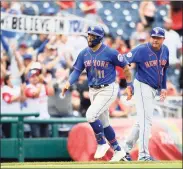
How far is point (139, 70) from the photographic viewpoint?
1085 centimetres

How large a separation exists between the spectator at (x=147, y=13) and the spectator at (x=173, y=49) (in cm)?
33

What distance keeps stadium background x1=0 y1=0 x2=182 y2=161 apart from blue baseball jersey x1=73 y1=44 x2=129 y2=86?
2931 millimetres

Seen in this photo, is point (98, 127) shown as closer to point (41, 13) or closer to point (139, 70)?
point (139, 70)

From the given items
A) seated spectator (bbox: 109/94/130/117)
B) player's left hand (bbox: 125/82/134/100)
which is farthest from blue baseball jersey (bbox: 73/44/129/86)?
seated spectator (bbox: 109/94/130/117)

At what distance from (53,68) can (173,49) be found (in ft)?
8.84

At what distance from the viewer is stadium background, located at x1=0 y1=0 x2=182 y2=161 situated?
14594 millimetres

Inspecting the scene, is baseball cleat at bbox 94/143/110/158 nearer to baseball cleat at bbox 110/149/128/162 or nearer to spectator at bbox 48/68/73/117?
baseball cleat at bbox 110/149/128/162

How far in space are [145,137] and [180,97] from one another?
477cm

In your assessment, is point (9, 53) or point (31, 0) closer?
point (9, 53)

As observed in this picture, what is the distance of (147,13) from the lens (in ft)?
55.0

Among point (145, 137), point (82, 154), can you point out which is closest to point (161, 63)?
point (145, 137)

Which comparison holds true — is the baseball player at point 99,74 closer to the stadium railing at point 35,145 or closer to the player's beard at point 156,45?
the player's beard at point 156,45

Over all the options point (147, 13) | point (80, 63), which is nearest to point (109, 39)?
point (147, 13)

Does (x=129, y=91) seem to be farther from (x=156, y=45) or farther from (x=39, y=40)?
(x=39, y=40)
